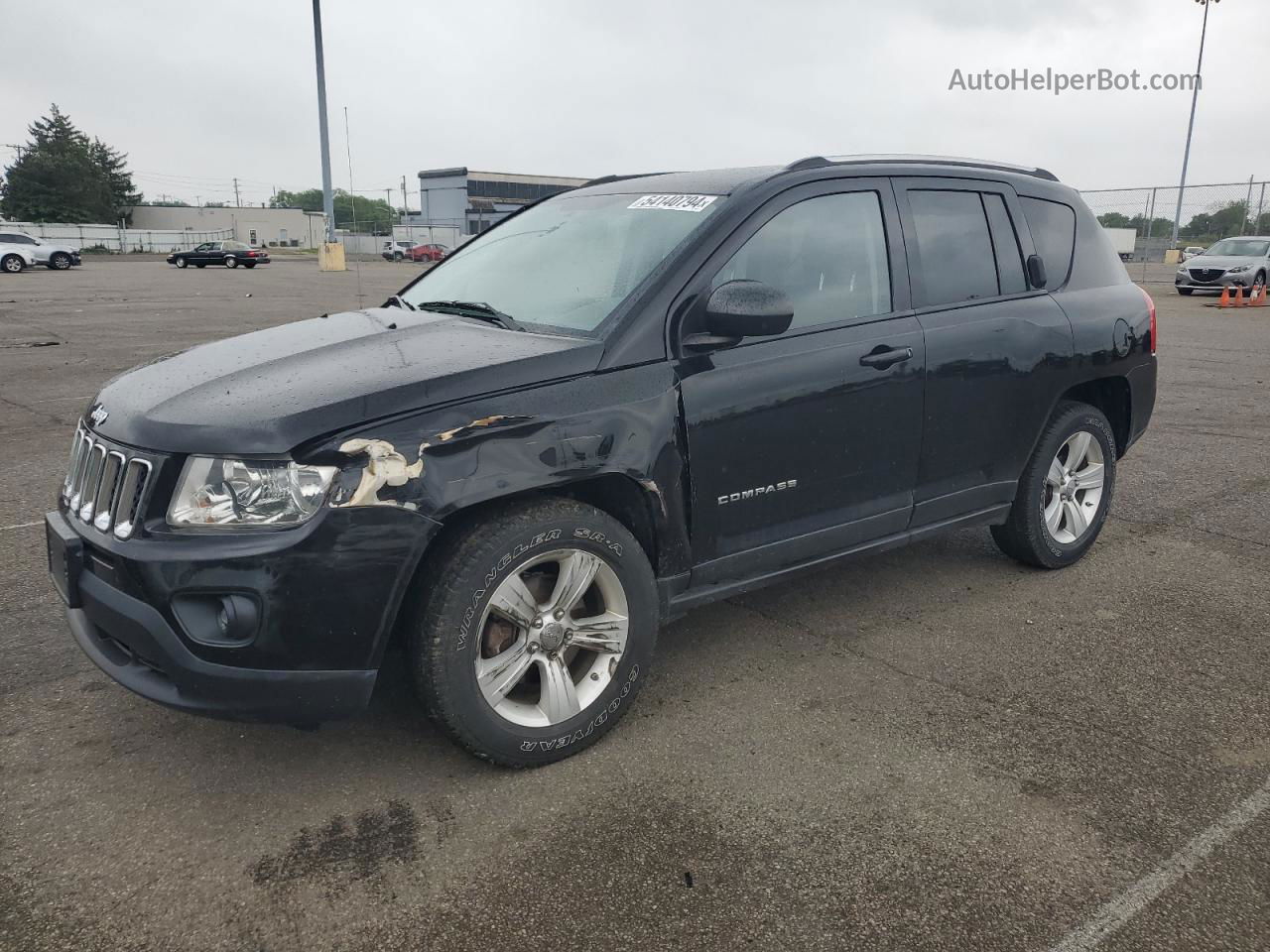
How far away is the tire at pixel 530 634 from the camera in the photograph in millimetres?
2645

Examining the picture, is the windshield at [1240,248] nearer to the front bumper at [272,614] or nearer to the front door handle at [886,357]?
the front door handle at [886,357]

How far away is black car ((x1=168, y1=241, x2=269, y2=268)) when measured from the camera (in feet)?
146

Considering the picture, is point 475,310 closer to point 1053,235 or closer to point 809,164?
point 809,164

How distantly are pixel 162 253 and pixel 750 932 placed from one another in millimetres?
75410

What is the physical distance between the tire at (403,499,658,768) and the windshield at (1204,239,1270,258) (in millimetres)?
25163

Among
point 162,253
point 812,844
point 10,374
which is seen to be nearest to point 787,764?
point 812,844

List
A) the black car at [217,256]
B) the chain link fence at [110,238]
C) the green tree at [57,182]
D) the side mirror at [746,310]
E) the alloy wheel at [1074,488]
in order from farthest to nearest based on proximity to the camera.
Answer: the green tree at [57,182]
the chain link fence at [110,238]
the black car at [217,256]
the alloy wheel at [1074,488]
the side mirror at [746,310]

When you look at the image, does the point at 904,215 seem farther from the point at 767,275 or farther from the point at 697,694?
the point at 697,694

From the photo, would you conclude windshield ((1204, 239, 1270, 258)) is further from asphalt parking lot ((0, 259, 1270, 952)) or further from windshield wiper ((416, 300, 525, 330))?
windshield wiper ((416, 300, 525, 330))

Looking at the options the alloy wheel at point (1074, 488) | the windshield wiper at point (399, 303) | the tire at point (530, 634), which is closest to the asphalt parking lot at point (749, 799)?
the tire at point (530, 634)

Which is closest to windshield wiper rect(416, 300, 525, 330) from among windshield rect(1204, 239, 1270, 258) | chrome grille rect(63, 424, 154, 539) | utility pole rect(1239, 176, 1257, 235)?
chrome grille rect(63, 424, 154, 539)

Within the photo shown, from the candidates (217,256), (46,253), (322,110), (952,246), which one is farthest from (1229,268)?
(46,253)

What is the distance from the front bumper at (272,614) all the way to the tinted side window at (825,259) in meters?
1.51

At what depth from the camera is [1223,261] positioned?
75.6 feet
